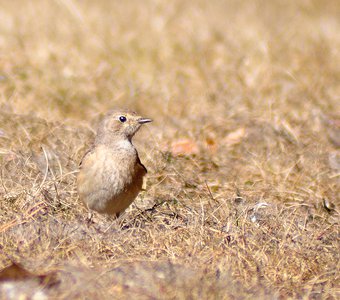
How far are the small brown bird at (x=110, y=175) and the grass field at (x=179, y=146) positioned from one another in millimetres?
134

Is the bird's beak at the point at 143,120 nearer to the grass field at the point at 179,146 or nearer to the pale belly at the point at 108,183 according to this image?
the pale belly at the point at 108,183

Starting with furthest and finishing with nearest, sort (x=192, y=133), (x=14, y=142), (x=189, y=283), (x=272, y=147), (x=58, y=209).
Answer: (x=192, y=133) → (x=272, y=147) → (x=14, y=142) → (x=58, y=209) → (x=189, y=283)

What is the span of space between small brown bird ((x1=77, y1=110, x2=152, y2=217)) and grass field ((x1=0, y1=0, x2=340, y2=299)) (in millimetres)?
134

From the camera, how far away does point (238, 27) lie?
11250 mm

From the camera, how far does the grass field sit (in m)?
4.29

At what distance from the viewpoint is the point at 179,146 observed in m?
7.11

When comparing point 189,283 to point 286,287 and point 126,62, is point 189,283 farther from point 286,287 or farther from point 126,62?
point 126,62

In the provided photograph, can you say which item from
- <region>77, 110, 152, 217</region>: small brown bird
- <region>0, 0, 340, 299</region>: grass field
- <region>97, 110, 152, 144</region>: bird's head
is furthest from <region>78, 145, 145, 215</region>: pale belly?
<region>97, 110, 152, 144</region>: bird's head

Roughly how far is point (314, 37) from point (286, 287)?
729 cm

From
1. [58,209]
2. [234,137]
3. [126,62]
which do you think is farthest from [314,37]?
[58,209]

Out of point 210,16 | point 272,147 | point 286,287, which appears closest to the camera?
point 286,287

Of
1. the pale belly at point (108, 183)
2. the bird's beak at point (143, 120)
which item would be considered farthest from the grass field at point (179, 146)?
the bird's beak at point (143, 120)

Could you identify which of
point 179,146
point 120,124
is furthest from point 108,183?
point 179,146

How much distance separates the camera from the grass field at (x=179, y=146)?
4.29m
